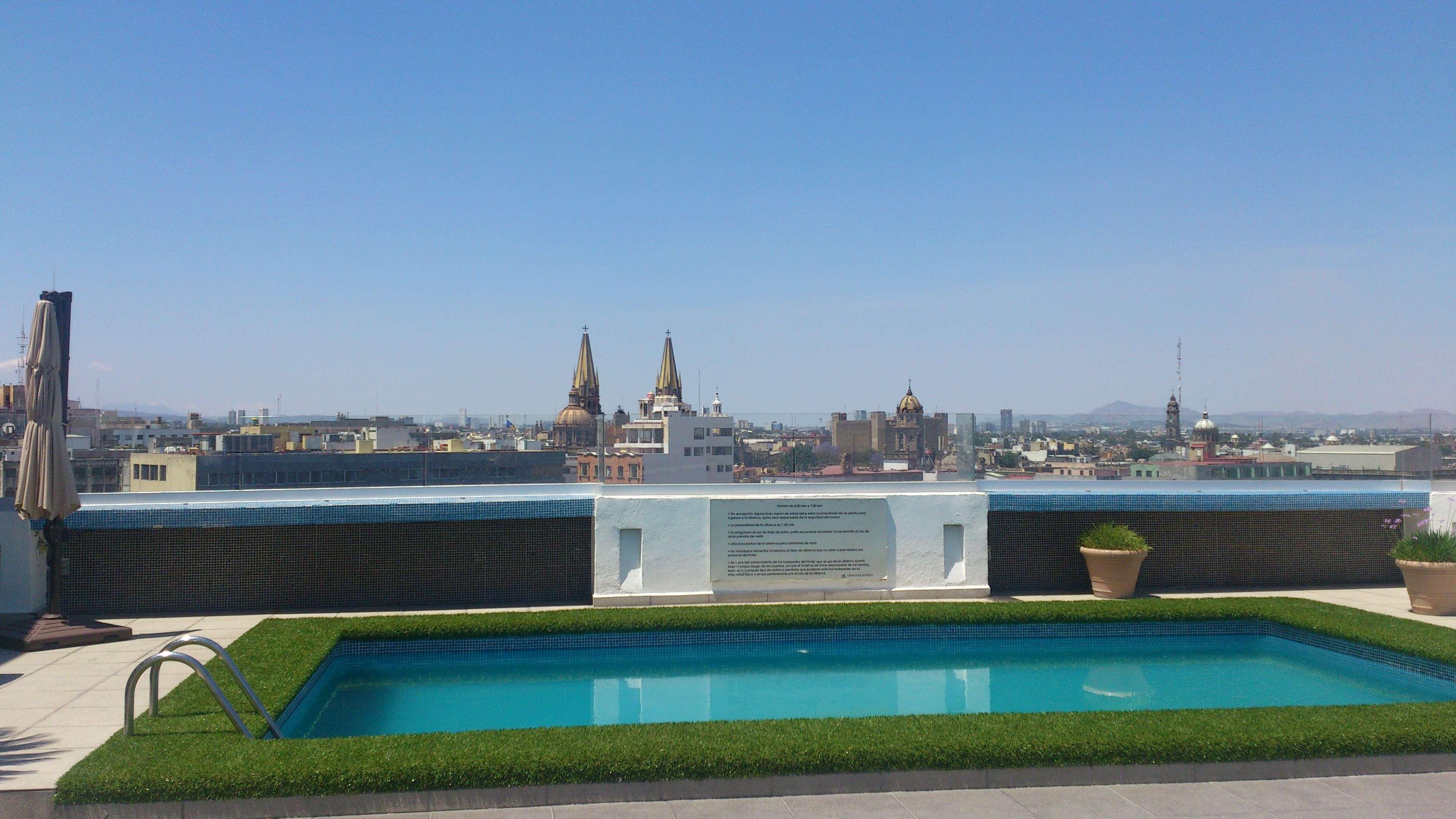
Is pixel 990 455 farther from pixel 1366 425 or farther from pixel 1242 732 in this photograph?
pixel 1366 425

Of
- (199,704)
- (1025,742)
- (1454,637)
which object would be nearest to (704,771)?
(1025,742)

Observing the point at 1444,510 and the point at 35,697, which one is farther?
the point at 1444,510

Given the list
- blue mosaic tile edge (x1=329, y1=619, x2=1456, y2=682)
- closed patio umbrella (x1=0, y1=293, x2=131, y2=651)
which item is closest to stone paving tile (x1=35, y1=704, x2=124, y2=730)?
blue mosaic tile edge (x1=329, y1=619, x2=1456, y2=682)

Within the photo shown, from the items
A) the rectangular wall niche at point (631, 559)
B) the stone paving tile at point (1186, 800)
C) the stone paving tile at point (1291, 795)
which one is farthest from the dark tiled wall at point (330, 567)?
the stone paving tile at point (1291, 795)

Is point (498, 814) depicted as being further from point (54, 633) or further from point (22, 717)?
point (54, 633)

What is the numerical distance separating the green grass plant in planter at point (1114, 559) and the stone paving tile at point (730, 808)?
678cm

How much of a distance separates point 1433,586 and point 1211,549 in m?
2.19

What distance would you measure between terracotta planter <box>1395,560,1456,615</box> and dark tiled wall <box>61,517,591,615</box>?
27.2 ft

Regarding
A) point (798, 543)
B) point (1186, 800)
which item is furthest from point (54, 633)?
point (1186, 800)

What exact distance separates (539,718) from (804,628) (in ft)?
9.24

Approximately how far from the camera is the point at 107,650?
332 inches

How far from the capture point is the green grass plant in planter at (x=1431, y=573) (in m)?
10.1

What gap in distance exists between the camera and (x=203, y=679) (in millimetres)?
6066

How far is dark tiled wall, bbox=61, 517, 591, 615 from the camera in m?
10.2
